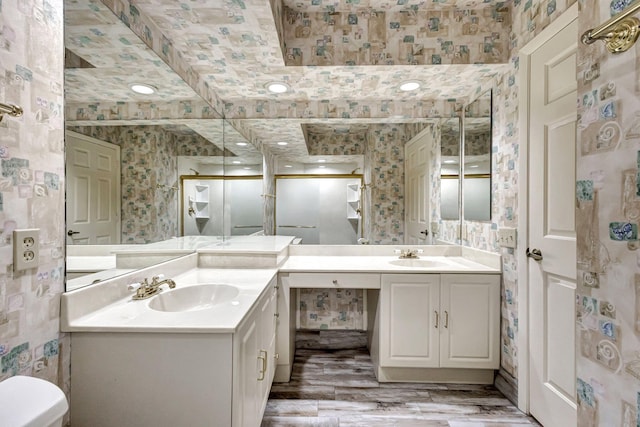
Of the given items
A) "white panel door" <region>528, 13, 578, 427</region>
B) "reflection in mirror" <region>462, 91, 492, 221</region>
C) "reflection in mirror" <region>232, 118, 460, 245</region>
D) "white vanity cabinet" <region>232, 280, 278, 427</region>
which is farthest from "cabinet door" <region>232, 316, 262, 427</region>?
"reflection in mirror" <region>462, 91, 492, 221</region>

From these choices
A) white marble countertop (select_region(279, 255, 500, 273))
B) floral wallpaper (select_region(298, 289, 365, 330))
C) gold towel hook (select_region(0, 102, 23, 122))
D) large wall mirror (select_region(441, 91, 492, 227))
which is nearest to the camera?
gold towel hook (select_region(0, 102, 23, 122))

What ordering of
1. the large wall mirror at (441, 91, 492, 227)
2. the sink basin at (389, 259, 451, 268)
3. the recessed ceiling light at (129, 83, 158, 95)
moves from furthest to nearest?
the sink basin at (389, 259, 451, 268)
the large wall mirror at (441, 91, 492, 227)
the recessed ceiling light at (129, 83, 158, 95)

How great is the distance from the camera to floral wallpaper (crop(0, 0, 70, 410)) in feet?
2.67

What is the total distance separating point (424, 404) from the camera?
6.00 ft

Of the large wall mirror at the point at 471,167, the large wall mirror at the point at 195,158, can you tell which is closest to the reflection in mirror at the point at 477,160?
the large wall mirror at the point at 471,167

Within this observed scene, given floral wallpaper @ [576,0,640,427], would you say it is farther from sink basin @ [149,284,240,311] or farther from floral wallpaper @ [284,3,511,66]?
sink basin @ [149,284,240,311]

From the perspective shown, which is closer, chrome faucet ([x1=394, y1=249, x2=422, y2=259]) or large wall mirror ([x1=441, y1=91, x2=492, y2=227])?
large wall mirror ([x1=441, y1=91, x2=492, y2=227])

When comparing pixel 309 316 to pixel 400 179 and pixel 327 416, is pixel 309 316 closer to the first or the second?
pixel 327 416

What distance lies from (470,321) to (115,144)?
2.26 metres

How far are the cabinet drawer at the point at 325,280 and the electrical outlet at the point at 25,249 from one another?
1.34 meters

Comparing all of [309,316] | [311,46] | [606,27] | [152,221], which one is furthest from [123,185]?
[309,316]

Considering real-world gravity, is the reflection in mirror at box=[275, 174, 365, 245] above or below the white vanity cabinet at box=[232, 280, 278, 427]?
above

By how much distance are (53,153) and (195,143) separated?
3.31 feet

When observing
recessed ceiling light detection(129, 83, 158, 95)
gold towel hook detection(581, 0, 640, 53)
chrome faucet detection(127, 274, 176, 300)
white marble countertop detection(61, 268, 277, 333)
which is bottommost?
white marble countertop detection(61, 268, 277, 333)
